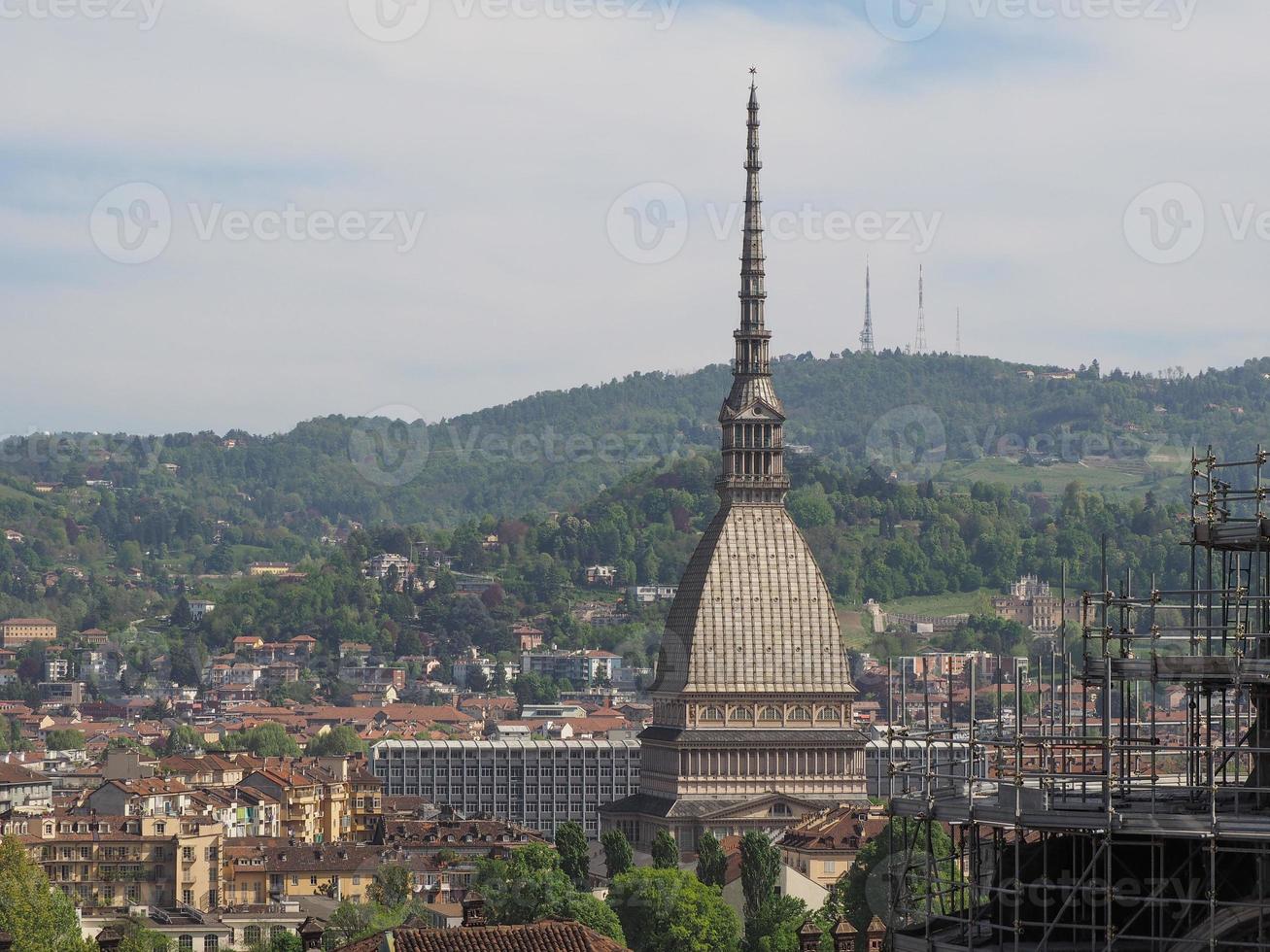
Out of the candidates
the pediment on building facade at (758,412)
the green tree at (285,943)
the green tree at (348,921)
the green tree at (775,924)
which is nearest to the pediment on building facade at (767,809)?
the pediment on building facade at (758,412)

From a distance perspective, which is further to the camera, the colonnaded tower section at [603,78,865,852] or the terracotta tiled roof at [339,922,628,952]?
the colonnaded tower section at [603,78,865,852]

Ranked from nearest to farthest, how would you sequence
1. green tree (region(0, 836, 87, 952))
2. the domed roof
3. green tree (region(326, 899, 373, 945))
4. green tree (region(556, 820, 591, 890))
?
green tree (region(0, 836, 87, 952)), green tree (region(326, 899, 373, 945)), green tree (region(556, 820, 591, 890)), the domed roof

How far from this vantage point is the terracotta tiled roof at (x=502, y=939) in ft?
189

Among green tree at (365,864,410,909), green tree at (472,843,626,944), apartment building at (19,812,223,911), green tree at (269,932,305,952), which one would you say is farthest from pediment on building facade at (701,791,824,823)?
green tree at (269,932,305,952)

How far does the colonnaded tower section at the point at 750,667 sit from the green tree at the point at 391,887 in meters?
24.2

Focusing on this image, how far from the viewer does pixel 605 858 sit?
154 metres

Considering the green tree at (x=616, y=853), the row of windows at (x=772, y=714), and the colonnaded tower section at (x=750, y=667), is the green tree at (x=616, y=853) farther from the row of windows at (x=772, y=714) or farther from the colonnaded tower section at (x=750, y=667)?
the row of windows at (x=772, y=714)

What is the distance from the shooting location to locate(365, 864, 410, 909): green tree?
12935cm

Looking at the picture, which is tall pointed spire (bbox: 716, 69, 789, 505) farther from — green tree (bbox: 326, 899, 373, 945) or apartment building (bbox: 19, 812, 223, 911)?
green tree (bbox: 326, 899, 373, 945)

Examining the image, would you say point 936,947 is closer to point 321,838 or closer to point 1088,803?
point 1088,803

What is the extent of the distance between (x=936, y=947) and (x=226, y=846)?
111 metres

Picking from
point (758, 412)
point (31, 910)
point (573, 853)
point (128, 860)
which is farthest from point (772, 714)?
point (31, 910)

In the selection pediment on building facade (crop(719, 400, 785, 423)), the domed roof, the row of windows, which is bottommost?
the row of windows

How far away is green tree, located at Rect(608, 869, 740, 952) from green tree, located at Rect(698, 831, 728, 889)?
17083 millimetres
